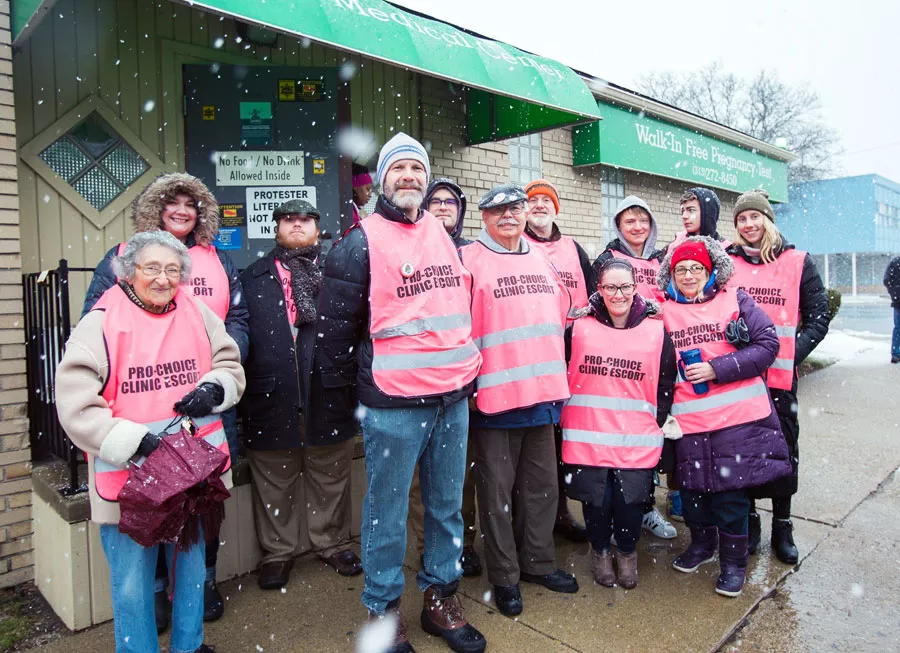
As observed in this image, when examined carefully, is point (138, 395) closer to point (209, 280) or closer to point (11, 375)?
point (209, 280)

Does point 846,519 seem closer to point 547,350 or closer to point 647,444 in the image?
point 647,444

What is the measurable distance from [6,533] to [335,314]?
7.70 ft

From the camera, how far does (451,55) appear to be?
15.0ft

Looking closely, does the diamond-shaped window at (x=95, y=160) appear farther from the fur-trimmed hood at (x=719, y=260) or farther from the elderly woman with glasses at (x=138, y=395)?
the fur-trimmed hood at (x=719, y=260)

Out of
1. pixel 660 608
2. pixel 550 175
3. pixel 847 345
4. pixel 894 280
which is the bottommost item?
pixel 660 608

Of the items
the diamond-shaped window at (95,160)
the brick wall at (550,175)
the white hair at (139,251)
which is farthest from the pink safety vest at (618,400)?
the brick wall at (550,175)

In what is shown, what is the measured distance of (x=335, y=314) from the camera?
2.67 meters

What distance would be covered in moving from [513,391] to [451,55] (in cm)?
271

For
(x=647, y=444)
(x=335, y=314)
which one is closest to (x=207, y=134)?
(x=335, y=314)

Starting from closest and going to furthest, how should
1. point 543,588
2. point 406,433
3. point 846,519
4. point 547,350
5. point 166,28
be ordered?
point 406,433 < point 547,350 < point 543,588 < point 846,519 < point 166,28

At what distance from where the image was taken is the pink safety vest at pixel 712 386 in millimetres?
3287

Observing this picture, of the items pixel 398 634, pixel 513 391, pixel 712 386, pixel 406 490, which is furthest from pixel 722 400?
pixel 398 634

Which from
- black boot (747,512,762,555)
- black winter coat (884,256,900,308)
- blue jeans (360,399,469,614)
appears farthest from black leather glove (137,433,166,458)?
black winter coat (884,256,900,308)

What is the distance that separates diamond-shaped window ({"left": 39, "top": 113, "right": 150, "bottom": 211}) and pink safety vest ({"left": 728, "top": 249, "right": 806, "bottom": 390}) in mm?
4091
